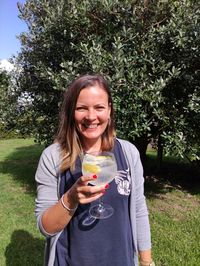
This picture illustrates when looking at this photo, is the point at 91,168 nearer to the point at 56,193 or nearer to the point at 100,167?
the point at 100,167

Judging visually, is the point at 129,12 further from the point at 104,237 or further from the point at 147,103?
the point at 104,237

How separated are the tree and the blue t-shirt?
365 cm

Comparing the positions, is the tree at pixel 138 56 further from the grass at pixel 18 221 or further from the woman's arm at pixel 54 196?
the woman's arm at pixel 54 196

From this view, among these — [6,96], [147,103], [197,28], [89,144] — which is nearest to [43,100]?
[6,96]

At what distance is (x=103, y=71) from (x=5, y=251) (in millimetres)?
3008

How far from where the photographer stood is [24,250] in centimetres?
519

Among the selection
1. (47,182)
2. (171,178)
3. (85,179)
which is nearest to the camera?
(85,179)

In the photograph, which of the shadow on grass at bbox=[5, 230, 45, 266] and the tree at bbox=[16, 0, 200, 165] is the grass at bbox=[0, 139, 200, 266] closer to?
the shadow on grass at bbox=[5, 230, 45, 266]

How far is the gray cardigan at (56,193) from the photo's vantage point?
2211 millimetres

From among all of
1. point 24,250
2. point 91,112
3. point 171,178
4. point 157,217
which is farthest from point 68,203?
point 171,178

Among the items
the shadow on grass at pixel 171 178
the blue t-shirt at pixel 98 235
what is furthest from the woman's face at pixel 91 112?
the shadow on grass at pixel 171 178

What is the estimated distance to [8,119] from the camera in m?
8.61

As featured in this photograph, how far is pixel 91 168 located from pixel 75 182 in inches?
9.7

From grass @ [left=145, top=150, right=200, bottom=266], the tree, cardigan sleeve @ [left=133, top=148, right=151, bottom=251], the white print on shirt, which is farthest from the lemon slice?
the tree
